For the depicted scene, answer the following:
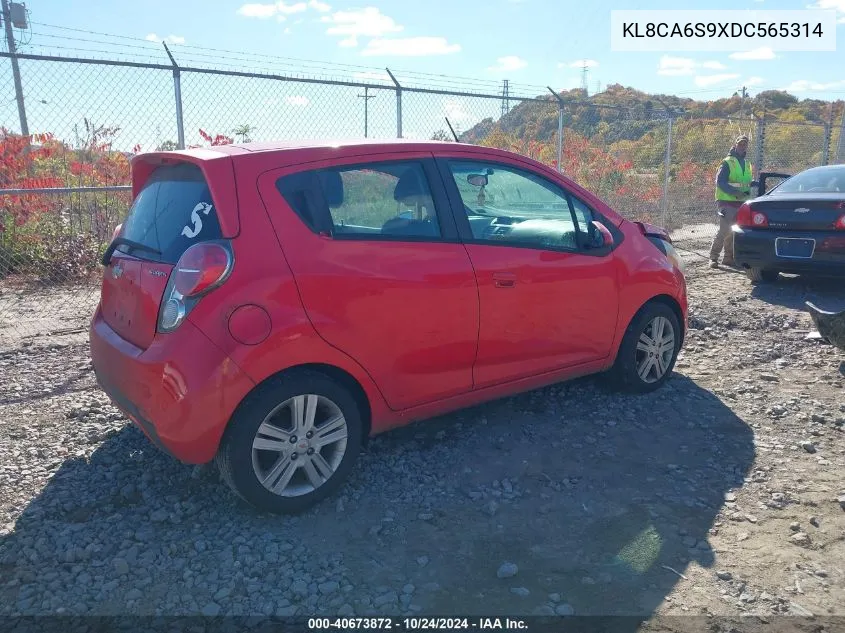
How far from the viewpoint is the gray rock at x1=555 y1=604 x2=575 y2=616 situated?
2.61 metres

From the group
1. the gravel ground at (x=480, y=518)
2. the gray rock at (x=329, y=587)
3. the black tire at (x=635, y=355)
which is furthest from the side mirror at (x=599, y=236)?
the gray rock at (x=329, y=587)

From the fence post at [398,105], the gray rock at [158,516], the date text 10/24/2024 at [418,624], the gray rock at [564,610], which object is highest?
the fence post at [398,105]

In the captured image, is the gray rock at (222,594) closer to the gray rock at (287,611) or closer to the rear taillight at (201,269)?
the gray rock at (287,611)

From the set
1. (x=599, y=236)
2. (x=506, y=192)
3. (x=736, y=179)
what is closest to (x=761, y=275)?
(x=736, y=179)

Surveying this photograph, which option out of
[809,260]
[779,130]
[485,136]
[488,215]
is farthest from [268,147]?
[779,130]

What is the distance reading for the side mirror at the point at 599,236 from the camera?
14.0 feet

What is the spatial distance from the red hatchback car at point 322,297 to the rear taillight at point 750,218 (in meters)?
4.70

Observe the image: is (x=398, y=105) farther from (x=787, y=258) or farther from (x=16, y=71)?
(x=787, y=258)

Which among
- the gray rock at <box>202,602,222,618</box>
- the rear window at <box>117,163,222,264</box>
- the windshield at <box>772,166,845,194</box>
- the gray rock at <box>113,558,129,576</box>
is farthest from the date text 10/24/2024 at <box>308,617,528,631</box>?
the windshield at <box>772,166,845,194</box>

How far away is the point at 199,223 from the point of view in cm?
312

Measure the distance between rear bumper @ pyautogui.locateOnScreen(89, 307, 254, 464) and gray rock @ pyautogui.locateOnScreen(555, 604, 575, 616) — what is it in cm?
156

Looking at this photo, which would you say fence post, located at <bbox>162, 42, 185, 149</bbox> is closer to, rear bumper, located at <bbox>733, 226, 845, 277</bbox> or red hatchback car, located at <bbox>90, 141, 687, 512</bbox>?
red hatchback car, located at <bbox>90, 141, 687, 512</bbox>

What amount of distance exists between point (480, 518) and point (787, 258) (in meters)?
5.99

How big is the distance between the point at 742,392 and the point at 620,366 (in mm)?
957
